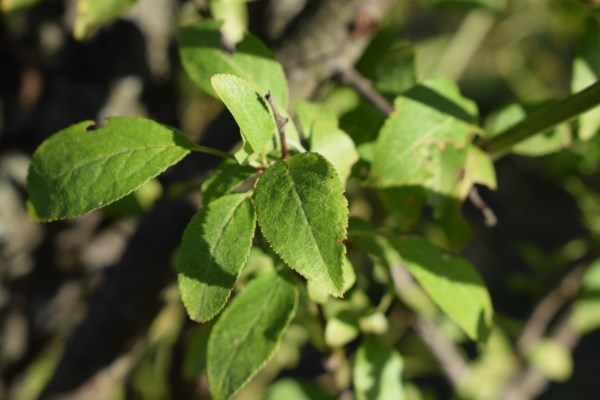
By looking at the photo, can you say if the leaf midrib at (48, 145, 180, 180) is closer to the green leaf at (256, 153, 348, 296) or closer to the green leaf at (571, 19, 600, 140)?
the green leaf at (256, 153, 348, 296)

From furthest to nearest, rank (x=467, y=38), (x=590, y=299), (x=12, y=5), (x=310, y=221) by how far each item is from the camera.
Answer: (x=467, y=38) < (x=590, y=299) < (x=12, y=5) < (x=310, y=221)

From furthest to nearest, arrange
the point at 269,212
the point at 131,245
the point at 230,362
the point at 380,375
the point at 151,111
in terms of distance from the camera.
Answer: the point at 151,111 < the point at 131,245 < the point at 380,375 < the point at 230,362 < the point at 269,212

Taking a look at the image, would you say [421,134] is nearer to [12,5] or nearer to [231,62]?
[231,62]

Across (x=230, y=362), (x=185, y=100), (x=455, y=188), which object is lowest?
(x=185, y=100)

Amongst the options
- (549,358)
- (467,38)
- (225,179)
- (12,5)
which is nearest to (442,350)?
(549,358)

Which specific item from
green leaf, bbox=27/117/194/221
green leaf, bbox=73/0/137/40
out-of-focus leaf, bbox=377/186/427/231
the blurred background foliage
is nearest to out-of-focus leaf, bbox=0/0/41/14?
the blurred background foliage

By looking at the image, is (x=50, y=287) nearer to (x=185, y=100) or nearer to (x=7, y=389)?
(x=7, y=389)

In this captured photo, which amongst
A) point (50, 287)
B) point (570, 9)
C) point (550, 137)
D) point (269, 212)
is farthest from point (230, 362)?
point (50, 287)

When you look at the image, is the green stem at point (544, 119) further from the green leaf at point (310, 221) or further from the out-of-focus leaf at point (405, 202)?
the green leaf at point (310, 221)
